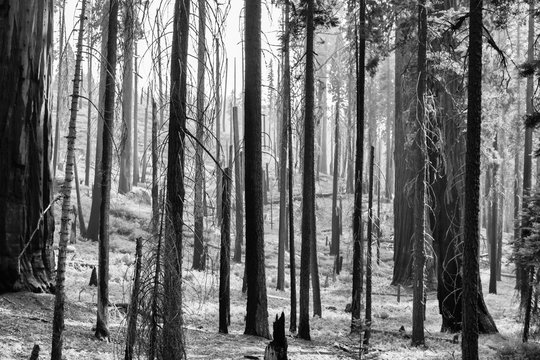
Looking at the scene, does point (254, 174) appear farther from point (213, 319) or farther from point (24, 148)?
point (213, 319)

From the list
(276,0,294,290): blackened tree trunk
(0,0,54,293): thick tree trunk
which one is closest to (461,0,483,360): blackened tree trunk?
(276,0,294,290): blackened tree trunk

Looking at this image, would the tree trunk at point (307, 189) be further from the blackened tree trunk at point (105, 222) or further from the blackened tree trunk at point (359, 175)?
the blackened tree trunk at point (105, 222)

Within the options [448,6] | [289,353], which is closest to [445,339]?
[289,353]

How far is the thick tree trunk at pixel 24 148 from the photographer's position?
35.2ft

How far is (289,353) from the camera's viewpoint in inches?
442

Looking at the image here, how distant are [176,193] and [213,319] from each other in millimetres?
9642

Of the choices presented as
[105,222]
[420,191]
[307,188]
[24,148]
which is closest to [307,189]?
[307,188]

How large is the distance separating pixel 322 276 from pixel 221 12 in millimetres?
26089

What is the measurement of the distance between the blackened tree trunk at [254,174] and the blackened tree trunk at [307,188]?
5.47ft

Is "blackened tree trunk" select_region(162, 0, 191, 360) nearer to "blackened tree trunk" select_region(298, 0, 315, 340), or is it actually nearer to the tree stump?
the tree stump

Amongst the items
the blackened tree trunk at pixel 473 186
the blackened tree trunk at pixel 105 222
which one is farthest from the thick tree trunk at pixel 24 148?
the blackened tree trunk at pixel 473 186

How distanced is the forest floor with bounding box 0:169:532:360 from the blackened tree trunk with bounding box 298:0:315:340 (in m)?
0.77

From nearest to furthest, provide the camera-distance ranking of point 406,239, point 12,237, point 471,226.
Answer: point 471,226
point 12,237
point 406,239

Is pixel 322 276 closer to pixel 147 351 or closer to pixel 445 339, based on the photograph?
pixel 445 339
